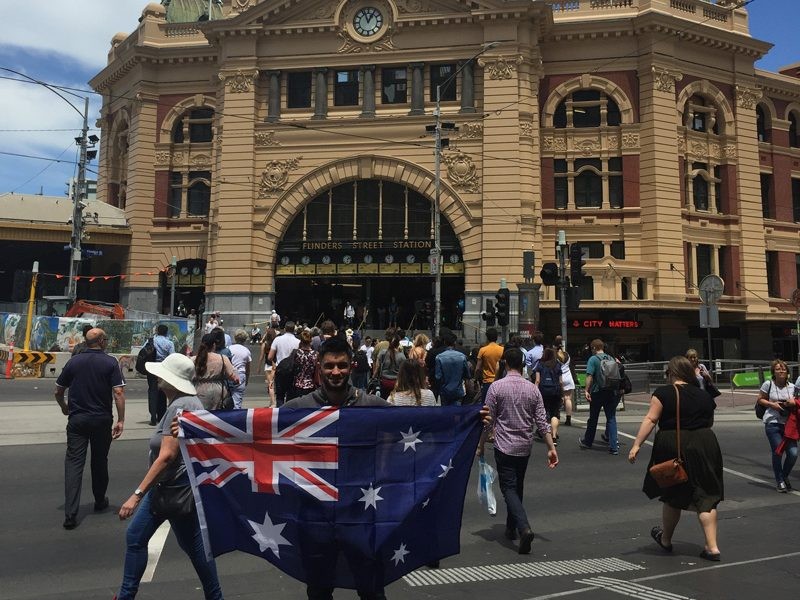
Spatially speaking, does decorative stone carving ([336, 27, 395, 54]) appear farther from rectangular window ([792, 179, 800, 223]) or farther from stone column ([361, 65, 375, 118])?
rectangular window ([792, 179, 800, 223])

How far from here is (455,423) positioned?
4340 mm

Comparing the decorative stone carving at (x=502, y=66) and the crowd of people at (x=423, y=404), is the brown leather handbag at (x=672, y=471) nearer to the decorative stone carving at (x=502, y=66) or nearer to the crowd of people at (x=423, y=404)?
the crowd of people at (x=423, y=404)

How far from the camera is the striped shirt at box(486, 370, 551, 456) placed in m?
6.68

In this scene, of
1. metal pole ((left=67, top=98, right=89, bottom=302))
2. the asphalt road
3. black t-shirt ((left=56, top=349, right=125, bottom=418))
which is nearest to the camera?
the asphalt road

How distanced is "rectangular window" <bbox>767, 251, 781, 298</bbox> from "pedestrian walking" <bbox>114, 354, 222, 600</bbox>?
3871 cm

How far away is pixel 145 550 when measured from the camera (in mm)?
4523

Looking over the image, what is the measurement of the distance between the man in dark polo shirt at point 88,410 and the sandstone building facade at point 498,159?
989 inches

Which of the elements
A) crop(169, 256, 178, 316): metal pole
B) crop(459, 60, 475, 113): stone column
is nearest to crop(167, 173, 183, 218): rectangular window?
crop(169, 256, 178, 316): metal pole

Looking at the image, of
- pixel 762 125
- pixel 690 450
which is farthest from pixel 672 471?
pixel 762 125

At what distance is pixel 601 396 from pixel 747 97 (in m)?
31.0

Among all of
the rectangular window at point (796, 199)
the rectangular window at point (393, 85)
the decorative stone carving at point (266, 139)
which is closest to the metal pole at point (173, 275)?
the decorative stone carving at point (266, 139)

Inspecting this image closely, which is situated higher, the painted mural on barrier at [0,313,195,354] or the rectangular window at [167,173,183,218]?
the rectangular window at [167,173,183,218]

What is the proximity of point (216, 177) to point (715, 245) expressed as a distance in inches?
1067

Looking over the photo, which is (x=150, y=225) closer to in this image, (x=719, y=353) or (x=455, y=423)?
(x=719, y=353)
